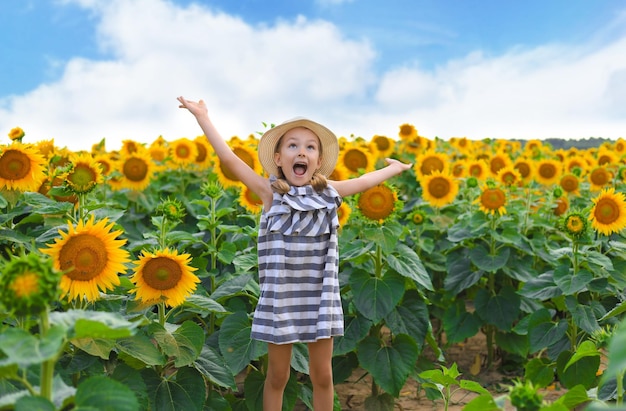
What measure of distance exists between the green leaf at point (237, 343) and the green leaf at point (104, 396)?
64.0 inches

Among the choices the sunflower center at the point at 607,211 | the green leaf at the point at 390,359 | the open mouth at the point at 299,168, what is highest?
the open mouth at the point at 299,168

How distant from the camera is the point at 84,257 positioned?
257 cm

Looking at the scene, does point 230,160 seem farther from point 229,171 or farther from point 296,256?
point 229,171

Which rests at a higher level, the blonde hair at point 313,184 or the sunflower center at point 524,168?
the sunflower center at point 524,168

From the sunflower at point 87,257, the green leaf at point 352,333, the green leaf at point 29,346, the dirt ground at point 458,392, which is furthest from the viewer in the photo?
the dirt ground at point 458,392

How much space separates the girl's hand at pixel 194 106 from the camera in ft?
10.4

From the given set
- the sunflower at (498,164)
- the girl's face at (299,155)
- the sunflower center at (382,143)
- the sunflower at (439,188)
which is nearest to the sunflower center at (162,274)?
the girl's face at (299,155)

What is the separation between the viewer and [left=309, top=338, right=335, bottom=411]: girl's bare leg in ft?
9.83

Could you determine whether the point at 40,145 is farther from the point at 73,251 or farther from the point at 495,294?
the point at 495,294

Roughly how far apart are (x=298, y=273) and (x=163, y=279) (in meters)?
0.55

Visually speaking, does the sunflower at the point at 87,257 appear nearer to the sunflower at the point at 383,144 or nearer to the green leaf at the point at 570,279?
the green leaf at the point at 570,279

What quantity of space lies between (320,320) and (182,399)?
2.18 feet

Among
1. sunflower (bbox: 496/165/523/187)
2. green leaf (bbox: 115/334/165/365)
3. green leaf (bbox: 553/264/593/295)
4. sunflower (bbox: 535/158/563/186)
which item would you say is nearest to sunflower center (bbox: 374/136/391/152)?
sunflower (bbox: 535/158/563/186)

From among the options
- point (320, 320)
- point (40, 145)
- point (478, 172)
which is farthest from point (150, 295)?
point (478, 172)
